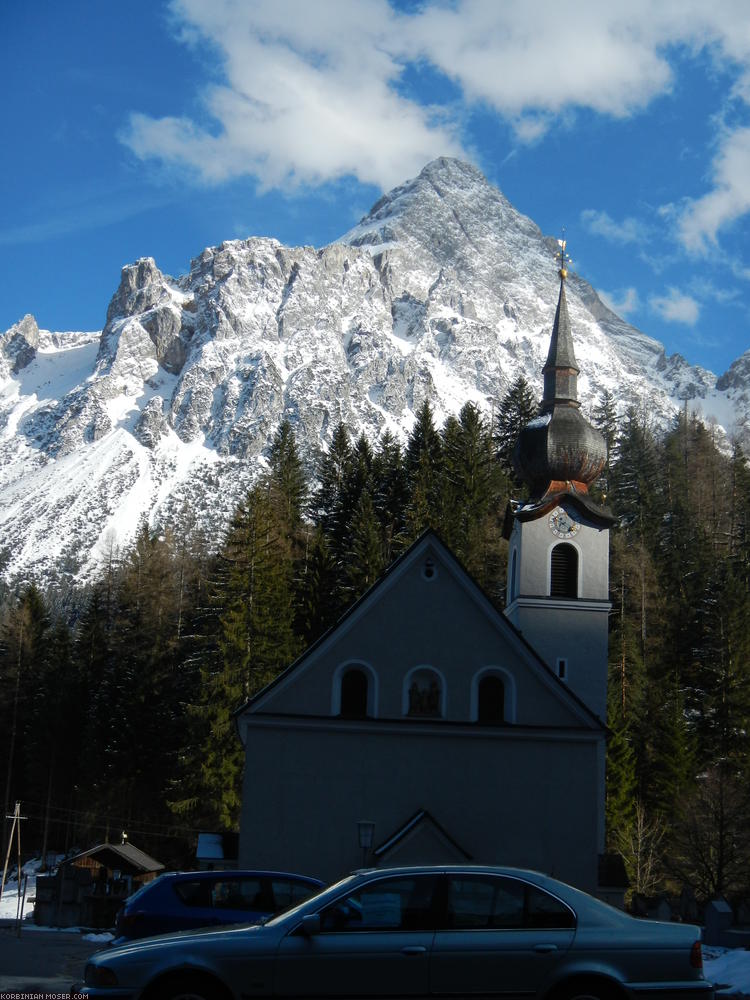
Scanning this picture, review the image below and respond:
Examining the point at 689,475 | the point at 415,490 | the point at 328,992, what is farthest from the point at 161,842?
the point at 689,475

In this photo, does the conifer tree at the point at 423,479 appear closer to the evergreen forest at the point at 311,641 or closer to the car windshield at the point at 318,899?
the evergreen forest at the point at 311,641

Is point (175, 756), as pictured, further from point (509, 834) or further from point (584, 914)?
point (584, 914)

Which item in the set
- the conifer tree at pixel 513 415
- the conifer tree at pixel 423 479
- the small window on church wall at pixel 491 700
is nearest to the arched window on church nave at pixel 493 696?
the small window on church wall at pixel 491 700

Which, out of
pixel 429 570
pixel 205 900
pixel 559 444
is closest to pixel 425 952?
pixel 205 900

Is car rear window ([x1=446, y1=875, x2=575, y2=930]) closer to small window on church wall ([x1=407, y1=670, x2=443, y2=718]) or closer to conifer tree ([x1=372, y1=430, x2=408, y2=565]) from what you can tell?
small window on church wall ([x1=407, y1=670, x2=443, y2=718])

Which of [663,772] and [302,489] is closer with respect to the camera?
[663,772]

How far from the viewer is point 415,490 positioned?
2282 inches

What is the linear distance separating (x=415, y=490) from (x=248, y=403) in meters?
139

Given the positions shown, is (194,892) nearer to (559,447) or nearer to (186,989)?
(186,989)

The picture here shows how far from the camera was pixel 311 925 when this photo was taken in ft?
28.2

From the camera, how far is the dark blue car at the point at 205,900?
40.2 feet

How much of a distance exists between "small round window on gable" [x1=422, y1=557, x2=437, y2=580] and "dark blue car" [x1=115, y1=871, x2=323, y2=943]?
44.5 ft

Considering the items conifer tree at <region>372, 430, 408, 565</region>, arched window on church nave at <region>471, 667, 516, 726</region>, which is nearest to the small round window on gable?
arched window on church nave at <region>471, 667, 516, 726</region>

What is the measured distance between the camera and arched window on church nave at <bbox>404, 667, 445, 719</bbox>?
25.7m
